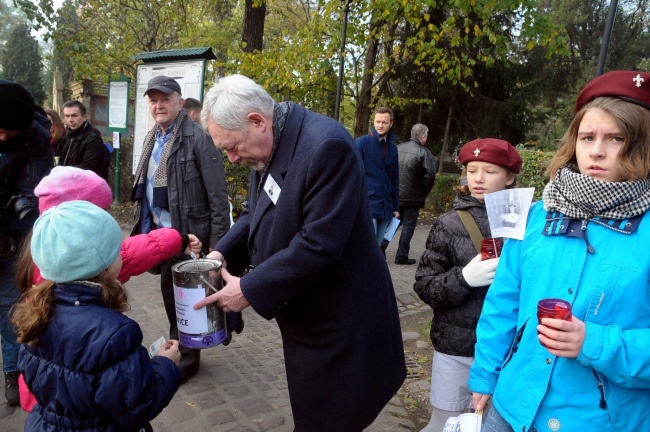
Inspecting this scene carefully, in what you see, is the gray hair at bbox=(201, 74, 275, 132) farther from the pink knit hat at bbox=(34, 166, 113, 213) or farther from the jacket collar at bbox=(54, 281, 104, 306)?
the pink knit hat at bbox=(34, 166, 113, 213)

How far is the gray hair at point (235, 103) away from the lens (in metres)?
1.83

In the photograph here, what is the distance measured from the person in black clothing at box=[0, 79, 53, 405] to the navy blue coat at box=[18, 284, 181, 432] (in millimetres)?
1383

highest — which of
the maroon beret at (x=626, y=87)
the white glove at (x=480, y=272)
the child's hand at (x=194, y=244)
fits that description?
the maroon beret at (x=626, y=87)

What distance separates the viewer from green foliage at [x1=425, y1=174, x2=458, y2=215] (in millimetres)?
13180

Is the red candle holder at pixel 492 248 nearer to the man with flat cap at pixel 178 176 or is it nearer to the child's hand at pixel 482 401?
the child's hand at pixel 482 401

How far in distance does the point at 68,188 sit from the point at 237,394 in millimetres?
1873

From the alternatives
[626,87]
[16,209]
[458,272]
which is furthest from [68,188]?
[626,87]

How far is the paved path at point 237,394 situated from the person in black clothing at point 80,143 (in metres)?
2.25

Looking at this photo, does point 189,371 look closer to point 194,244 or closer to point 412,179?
point 194,244

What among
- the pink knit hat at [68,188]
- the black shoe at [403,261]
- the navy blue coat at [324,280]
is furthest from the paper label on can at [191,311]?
the black shoe at [403,261]

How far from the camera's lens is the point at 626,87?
1501mm

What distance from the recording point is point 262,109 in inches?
74.2

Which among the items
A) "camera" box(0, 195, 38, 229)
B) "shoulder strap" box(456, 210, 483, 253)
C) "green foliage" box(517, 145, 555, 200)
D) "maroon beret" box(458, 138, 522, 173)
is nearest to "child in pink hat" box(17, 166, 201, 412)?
"camera" box(0, 195, 38, 229)

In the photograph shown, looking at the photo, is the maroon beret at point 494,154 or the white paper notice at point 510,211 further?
the maroon beret at point 494,154
